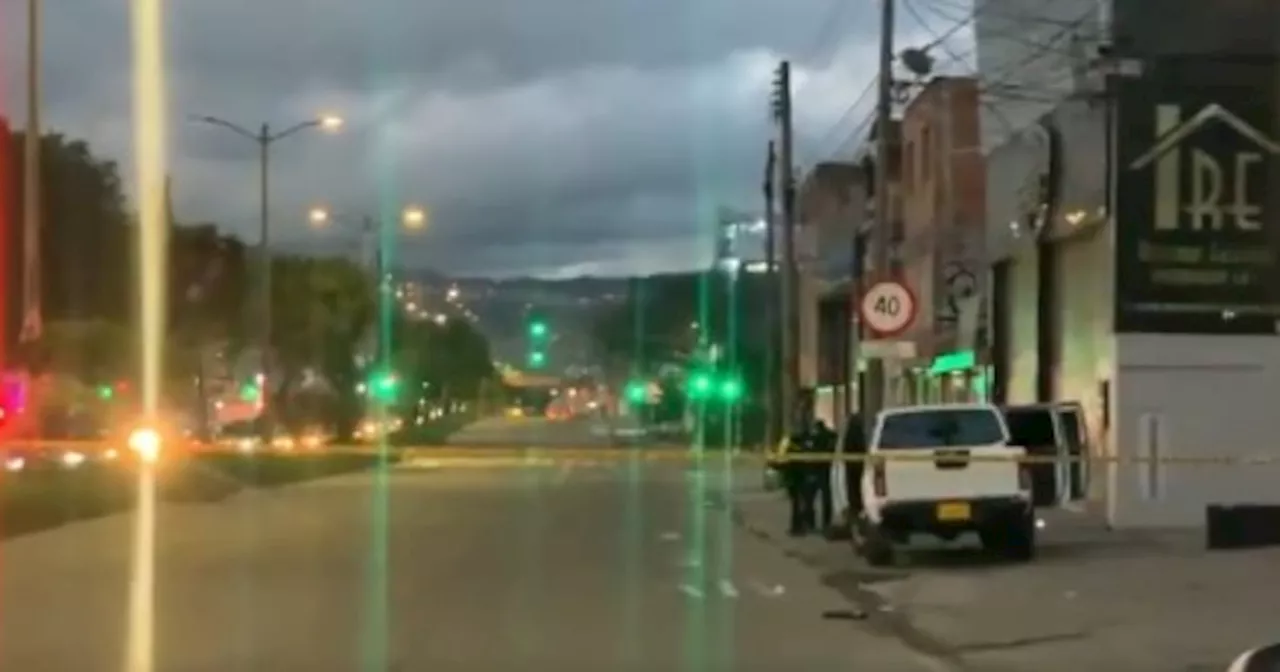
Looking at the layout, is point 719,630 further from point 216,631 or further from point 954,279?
point 954,279

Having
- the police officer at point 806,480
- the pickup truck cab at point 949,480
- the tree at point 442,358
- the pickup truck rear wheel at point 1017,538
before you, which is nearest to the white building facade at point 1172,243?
the pickup truck rear wheel at point 1017,538

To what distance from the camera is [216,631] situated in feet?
59.7

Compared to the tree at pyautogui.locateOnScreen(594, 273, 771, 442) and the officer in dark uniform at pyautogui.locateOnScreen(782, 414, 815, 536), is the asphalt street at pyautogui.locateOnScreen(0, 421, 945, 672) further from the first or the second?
the tree at pyautogui.locateOnScreen(594, 273, 771, 442)

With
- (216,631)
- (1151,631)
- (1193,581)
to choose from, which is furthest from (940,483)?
(216,631)

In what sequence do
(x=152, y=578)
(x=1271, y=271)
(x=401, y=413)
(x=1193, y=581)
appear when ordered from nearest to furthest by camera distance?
(x=1193, y=581), (x=152, y=578), (x=1271, y=271), (x=401, y=413)

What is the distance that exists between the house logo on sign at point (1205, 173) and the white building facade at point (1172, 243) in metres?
0.02

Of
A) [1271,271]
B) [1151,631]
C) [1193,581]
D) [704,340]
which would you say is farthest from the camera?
[704,340]

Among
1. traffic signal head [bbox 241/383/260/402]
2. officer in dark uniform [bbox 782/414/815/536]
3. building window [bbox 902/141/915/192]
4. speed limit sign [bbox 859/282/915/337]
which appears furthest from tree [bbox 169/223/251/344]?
speed limit sign [bbox 859/282/915/337]

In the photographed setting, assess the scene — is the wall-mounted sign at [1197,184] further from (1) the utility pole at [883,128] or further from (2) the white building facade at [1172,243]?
(1) the utility pole at [883,128]

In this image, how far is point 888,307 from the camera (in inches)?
1093

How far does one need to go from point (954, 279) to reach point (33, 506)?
707 inches

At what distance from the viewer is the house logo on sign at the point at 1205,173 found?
30625mm

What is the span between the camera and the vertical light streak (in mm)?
19312

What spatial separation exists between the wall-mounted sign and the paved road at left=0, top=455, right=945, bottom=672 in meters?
6.63
